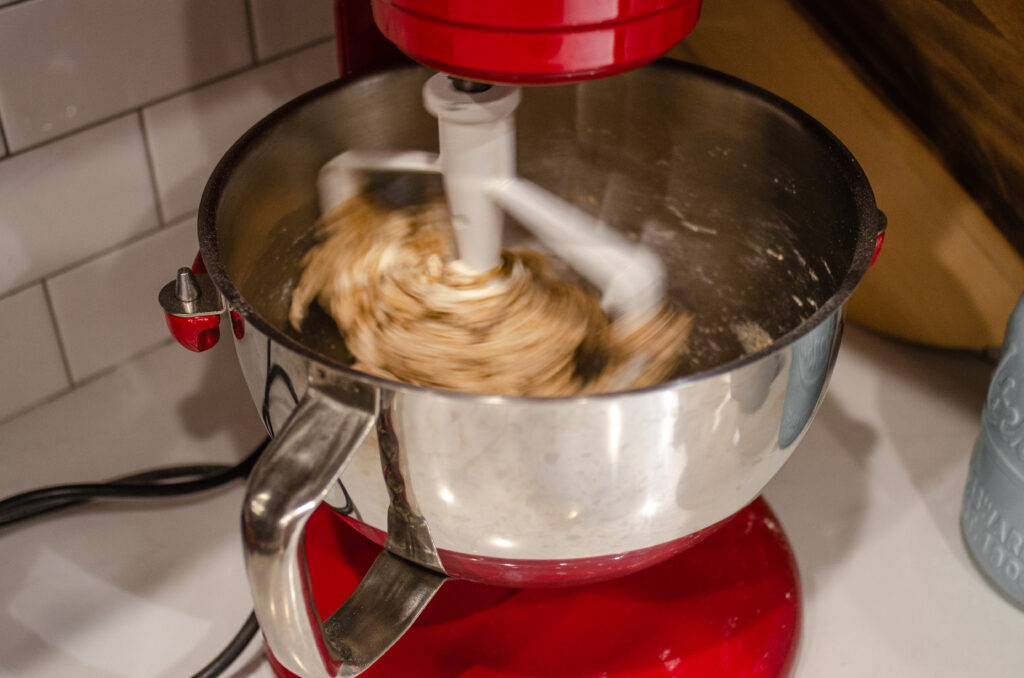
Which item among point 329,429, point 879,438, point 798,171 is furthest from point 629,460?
point 879,438

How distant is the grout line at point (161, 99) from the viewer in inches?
24.4

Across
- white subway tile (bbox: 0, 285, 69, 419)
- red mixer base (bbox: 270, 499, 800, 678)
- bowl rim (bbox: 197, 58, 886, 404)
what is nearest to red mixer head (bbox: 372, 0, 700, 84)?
bowl rim (bbox: 197, 58, 886, 404)

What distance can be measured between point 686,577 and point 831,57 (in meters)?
0.36

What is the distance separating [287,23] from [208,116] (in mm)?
78

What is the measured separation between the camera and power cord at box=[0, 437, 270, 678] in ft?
2.04

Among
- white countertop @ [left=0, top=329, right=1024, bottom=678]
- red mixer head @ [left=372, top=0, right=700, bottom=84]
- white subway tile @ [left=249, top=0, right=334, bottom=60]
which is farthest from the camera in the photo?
white subway tile @ [left=249, top=0, right=334, bottom=60]

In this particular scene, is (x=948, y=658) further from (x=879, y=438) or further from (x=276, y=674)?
(x=276, y=674)

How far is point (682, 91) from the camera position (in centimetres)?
58

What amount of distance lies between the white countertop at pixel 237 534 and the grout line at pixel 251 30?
21 cm

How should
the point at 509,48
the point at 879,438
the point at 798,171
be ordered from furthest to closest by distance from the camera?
the point at 879,438 < the point at 798,171 < the point at 509,48

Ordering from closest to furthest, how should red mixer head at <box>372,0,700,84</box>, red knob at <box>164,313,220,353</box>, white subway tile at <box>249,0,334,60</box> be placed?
red mixer head at <box>372,0,700,84</box>, red knob at <box>164,313,220,353</box>, white subway tile at <box>249,0,334,60</box>

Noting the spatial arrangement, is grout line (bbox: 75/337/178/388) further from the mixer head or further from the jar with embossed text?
the jar with embossed text

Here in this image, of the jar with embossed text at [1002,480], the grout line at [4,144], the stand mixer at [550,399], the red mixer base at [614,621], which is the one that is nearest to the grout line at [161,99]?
the grout line at [4,144]

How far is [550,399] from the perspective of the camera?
364 millimetres
